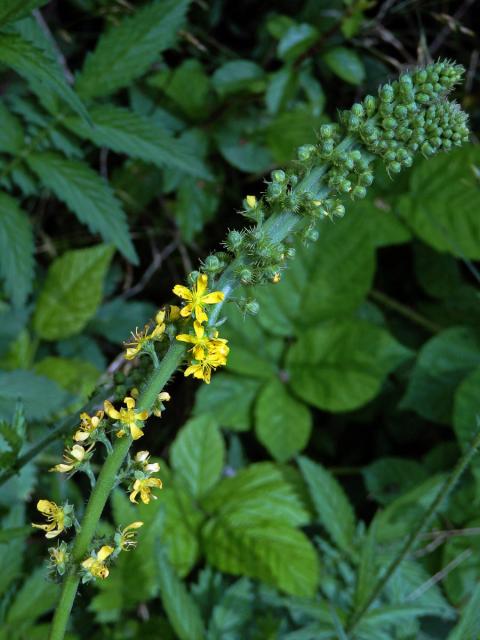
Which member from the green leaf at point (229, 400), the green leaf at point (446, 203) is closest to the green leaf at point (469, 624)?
the green leaf at point (229, 400)

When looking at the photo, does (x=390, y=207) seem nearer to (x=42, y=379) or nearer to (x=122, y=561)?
(x=42, y=379)

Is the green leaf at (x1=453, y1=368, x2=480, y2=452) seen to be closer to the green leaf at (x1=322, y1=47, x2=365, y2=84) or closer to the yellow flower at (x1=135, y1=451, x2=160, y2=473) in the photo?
the green leaf at (x1=322, y1=47, x2=365, y2=84)

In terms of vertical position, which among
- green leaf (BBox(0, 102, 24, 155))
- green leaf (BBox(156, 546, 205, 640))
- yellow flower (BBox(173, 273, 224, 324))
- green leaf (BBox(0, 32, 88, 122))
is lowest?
green leaf (BBox(156, 546, 205, 640))

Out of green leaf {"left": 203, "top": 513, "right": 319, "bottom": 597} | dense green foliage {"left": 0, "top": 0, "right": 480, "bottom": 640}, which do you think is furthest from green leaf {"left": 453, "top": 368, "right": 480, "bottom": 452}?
green leaf {"left": 203, "top": 513, "right": 319, "bottom": 597}

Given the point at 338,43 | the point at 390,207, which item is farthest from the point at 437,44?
the point at 390,207

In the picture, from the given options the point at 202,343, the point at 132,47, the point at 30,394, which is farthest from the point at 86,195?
the point at 202,343

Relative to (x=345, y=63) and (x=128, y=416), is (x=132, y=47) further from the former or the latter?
(x=128, y=416)

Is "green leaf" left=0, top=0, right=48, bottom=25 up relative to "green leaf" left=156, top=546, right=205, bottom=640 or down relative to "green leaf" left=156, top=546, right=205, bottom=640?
up
